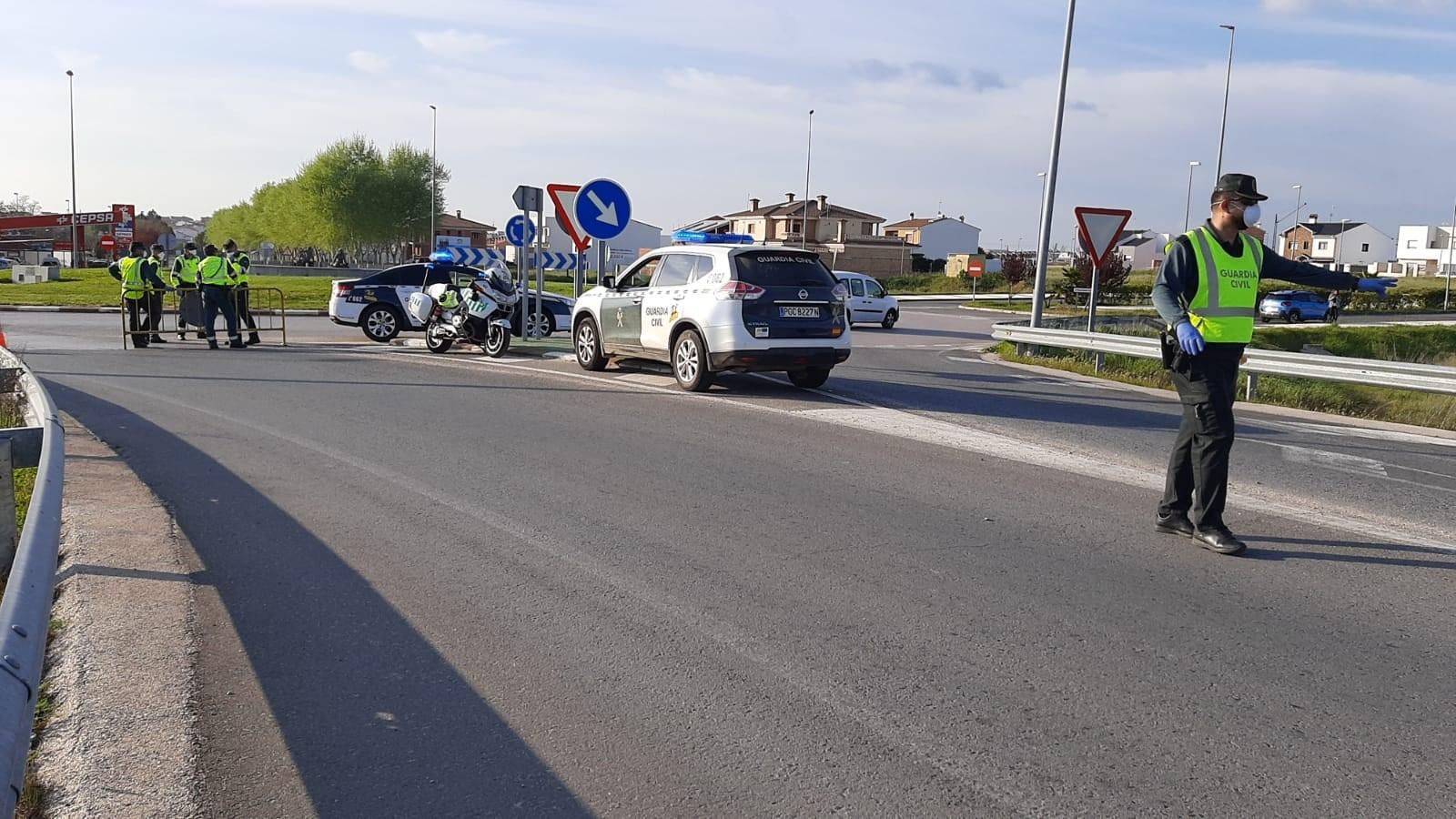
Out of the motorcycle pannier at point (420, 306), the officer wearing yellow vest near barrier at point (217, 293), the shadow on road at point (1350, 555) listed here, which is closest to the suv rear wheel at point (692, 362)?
the shadow on road at point (1350, 555)

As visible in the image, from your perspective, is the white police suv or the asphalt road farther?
the white police suv

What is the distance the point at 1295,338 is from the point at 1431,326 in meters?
10.5

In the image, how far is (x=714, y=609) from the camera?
5227 millimetres

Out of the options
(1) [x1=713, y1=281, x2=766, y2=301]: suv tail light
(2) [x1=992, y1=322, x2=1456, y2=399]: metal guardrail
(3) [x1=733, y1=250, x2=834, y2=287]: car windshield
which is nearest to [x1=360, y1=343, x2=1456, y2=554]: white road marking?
(1) [x1=713, y1=281, x2=766, y2=301]: suv tail light

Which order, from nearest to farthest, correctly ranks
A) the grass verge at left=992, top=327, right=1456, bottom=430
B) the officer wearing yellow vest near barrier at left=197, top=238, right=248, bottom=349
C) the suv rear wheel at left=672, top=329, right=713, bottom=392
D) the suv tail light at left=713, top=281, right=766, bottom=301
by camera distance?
the suv tail light at left=713, top=281, right=766, bottom=301
the suv rear wheel at left=672, top=329, right=713, bottom=392
the grass verge at left=992, top=327, right=1456, bottom=430
the officer wearing yellow vest near barrier at left=197, top=238, right=248, bottom=349

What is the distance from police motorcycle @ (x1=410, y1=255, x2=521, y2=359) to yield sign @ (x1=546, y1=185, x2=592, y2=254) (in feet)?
4.87

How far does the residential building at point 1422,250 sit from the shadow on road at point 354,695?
11381 cm

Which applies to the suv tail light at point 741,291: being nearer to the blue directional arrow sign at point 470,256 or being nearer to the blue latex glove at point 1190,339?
the blue latex glove at point 1190,339

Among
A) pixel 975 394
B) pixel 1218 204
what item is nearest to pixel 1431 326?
pixel 975 394

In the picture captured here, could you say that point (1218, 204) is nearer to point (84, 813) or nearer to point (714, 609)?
point (714, 609)

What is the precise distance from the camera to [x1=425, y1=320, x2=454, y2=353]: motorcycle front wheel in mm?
18594

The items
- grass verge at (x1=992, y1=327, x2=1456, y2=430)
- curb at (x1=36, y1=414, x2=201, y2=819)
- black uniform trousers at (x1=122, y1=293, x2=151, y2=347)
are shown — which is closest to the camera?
curb at (x1=36, y1=414, x2=201, y2=819)

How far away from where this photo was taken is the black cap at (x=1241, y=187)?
6.21 meters

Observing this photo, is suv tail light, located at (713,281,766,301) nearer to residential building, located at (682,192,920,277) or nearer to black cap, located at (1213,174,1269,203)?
black cap, located at (1213,174,1269,203)
